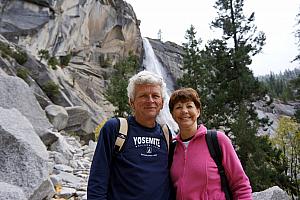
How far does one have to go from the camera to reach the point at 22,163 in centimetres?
425

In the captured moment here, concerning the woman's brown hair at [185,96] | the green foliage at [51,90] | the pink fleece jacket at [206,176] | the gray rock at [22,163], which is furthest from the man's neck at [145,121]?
the green foliage at [51,90]

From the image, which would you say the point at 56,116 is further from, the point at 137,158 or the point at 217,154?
the point at 217,154

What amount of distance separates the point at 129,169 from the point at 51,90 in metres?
20.8

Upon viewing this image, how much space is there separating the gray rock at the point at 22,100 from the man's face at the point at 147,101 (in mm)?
5067

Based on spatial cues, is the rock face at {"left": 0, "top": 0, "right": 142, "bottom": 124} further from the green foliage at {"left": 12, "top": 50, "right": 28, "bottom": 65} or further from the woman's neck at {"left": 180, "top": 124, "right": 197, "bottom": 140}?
the woman's neck at {"left": 180, "top": 124, "right": 197, "bottom": 140}

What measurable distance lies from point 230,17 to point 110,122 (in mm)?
20825

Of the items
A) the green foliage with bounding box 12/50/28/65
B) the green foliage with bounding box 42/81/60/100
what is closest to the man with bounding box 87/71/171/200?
the green foliage with bounding box 42/81/60/100

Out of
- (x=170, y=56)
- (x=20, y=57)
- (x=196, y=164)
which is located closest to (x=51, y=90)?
(x=20, y=57)

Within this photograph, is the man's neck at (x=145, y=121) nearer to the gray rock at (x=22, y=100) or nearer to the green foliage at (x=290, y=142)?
the gray rock at (x=22, y=100)

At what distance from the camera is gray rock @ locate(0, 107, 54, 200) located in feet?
13.6

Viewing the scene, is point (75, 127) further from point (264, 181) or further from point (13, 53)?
point (264, 181)

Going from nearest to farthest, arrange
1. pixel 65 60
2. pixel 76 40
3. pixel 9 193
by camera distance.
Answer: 1. pixel 9 193
2. pixel 65 60
3. pixel 76 40

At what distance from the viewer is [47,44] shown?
2747 cm

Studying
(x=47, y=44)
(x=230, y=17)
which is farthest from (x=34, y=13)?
(x=230, y=17)
